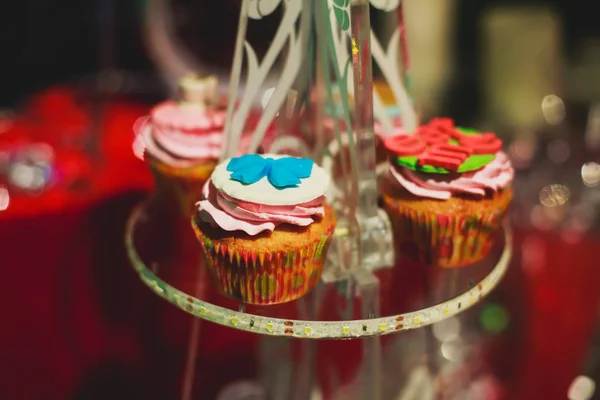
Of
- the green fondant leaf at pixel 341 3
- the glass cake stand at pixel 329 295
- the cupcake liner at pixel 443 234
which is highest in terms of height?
the green fondant leaf at pixel 341 3

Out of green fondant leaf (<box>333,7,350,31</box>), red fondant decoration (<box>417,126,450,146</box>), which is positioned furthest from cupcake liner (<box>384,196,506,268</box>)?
green fondant leaf (<box>333,7,350,31</box>)

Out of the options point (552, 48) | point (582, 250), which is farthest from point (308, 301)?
point (552, 48)

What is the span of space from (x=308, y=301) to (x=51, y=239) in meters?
0.82

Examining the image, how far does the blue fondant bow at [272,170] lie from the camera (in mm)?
742

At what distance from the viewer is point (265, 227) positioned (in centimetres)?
73

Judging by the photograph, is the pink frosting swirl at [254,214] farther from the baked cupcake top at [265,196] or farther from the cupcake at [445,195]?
the cupcake at [445,195]

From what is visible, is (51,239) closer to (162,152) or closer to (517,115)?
(162,152)

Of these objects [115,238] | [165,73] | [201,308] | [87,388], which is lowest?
[87,388]

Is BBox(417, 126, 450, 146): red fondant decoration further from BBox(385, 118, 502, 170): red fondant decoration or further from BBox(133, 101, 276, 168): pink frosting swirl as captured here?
BBox(133, 101, 276, 168): pink frosting swirl

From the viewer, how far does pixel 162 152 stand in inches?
39.0

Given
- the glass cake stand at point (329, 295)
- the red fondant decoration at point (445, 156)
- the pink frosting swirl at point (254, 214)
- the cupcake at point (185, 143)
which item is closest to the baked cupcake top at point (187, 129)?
the cupcake at point (185, 143)

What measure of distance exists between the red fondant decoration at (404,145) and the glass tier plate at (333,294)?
156mm

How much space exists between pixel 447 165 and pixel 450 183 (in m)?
Result: 0.03

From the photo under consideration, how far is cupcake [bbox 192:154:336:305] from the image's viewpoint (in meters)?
0.74
